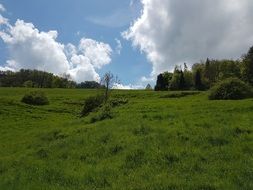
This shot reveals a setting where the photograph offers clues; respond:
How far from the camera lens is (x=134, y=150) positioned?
71.3 feet

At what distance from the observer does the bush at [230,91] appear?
144 ft

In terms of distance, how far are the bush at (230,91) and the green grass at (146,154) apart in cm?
1025

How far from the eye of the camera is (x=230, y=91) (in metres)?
44.6

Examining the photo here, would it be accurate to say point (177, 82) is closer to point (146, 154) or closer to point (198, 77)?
point (198, 77)

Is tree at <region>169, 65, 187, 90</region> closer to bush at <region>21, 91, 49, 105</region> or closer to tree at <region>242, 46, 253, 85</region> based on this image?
tree at <region>242, 46, 253, 85</region>

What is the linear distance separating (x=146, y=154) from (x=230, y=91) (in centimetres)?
2550

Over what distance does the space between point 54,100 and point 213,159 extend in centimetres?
6130

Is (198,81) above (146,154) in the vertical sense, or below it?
above

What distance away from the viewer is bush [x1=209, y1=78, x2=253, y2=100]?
44.0 m

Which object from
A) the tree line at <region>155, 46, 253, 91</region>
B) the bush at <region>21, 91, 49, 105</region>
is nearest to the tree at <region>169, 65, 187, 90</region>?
the tree line at <region>155, 46, 253, 91</region>

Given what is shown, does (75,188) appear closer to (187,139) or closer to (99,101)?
(187,139)

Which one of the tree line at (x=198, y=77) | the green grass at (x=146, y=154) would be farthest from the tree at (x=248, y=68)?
the green grass at (x=146, y=154)

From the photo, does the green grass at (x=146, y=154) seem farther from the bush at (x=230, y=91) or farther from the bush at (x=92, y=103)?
the bush at (x=92, y=103)

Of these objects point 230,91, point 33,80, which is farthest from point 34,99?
point 33,80
